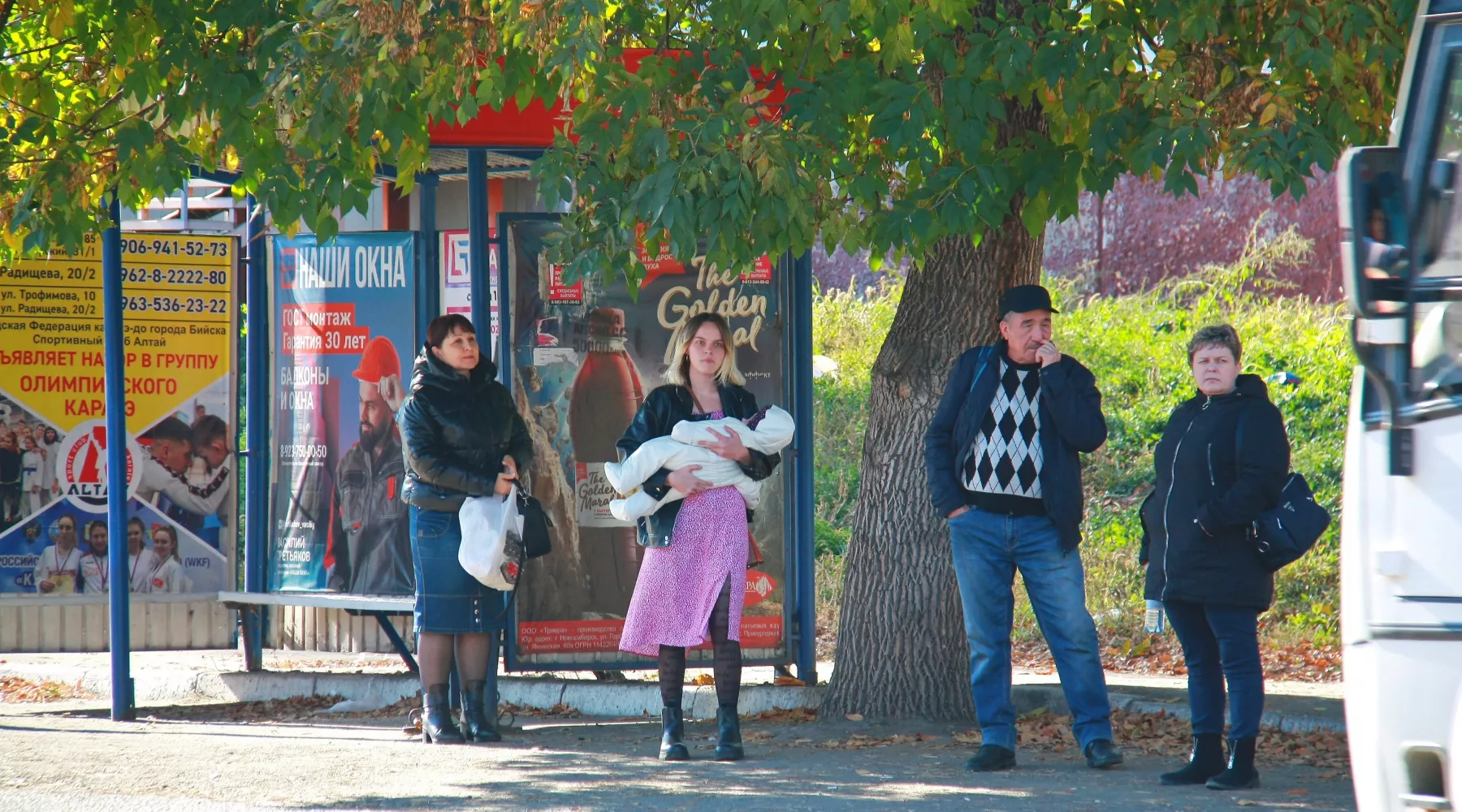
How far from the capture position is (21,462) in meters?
9.10

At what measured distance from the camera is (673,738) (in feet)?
21.6

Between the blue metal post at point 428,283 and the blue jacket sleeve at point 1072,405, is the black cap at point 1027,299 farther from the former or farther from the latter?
the blue metal post at point 428,283

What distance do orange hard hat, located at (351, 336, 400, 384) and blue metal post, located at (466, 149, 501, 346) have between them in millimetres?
703

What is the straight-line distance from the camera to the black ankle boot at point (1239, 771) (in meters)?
5.92

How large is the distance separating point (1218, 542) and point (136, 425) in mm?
6006

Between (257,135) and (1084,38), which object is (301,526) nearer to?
(257,135)

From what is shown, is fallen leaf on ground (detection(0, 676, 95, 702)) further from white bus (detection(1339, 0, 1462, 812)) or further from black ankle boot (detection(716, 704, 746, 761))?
white bus (detection(1339, 0, 1462, 812))

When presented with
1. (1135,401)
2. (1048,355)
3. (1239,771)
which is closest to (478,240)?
(1048,355)

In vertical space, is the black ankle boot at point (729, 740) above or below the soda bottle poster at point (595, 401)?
below

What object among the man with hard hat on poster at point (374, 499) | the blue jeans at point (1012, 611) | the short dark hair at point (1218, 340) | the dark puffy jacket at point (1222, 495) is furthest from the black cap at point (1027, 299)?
the man with hard hat on poster at point (374, 499)

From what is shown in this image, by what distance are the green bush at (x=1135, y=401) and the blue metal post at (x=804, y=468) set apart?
3.15 meters

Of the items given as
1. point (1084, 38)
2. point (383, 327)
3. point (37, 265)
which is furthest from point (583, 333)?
point (37, 265)

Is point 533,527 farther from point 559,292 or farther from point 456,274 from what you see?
point 456,274

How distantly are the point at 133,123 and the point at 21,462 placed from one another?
319 cm
